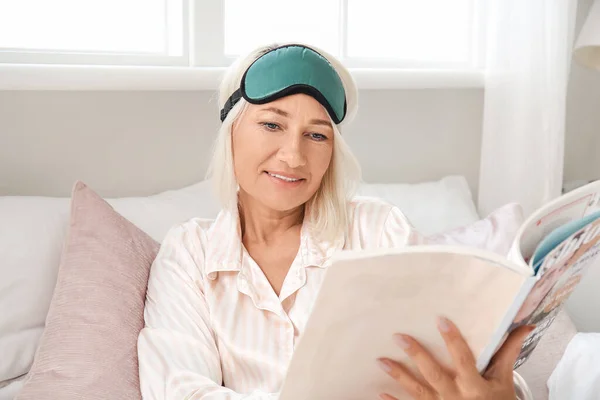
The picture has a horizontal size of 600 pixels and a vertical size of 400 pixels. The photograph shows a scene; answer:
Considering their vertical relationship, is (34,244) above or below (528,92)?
below

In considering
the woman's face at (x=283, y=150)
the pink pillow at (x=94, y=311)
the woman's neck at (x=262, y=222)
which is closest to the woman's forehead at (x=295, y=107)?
the woman's face at (x=283, y=150)

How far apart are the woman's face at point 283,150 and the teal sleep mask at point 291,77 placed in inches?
0.7

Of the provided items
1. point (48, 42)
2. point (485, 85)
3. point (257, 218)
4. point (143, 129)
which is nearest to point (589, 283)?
point (485, 85)

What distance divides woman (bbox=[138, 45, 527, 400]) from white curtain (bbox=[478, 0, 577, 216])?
2.94ft

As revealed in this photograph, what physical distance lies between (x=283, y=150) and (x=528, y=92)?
1.13 metres

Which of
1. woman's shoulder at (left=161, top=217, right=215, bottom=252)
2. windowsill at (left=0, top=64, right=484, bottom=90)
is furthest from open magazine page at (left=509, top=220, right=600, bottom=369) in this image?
windowsill at (left=0, top=64, right=484, bottom=90)

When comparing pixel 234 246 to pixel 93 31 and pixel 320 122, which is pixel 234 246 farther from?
pixel 93 31

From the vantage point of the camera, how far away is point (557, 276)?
907 mm

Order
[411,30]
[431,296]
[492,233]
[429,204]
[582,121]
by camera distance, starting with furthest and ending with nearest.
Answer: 1. [582,121]
2. [411,30]
3. [429,204]
4. [492,233]
5. [431,296]

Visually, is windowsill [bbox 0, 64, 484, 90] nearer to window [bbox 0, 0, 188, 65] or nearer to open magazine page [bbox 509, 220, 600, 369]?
window [bbox 0, 0, 188, 65]

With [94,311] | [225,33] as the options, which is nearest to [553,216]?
[94,311]

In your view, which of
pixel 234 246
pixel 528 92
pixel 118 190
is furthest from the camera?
pixel 528 92

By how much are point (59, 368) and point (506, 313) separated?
0.82m

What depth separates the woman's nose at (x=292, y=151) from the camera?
4.47ft
